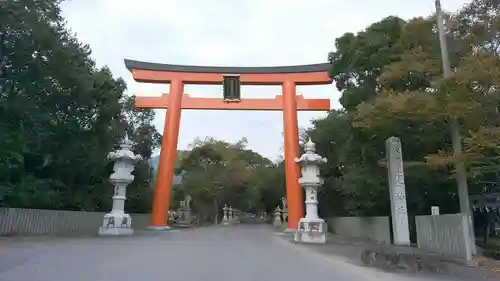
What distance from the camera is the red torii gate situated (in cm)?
2528

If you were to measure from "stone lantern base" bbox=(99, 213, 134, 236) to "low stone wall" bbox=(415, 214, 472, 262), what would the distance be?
505 inches

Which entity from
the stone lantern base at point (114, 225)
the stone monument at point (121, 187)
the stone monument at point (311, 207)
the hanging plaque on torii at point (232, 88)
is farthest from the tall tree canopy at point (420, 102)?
the stone lantern base at point (114, 225)

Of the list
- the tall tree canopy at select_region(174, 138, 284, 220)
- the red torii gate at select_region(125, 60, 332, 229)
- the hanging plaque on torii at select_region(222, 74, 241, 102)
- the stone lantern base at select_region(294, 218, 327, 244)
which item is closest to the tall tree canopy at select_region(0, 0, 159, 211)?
the red torii gate at select_region(125, 60, 332, 229)

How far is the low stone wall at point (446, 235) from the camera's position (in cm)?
1005

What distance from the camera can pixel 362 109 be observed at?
42.0 feet

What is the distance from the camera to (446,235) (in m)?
11.1

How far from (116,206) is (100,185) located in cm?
452

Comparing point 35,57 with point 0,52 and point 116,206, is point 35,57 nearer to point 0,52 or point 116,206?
point 0,52

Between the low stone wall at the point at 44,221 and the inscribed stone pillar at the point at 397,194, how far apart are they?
45.3 feet

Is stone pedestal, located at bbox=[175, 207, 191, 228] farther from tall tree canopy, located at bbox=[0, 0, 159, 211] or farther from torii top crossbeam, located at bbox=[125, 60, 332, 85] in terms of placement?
torii top crossbeam, located at bbox=[125, 60, 332, 85]

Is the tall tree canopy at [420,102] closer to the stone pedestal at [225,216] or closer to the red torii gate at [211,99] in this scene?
the red torii gate at [211,99]

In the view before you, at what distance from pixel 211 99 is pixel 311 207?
10.9 meters

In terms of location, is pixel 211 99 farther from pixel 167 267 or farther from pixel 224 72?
pixel 167 267

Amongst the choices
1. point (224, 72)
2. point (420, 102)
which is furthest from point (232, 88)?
point (420, 102)
